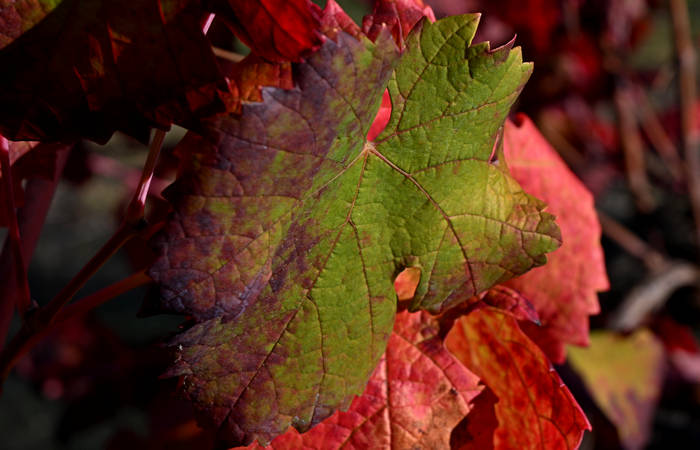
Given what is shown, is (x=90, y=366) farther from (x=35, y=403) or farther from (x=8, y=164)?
(x=35, y=403)

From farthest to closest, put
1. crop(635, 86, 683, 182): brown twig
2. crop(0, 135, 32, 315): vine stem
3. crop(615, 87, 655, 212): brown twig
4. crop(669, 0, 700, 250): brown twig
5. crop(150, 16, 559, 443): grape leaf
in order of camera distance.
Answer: crop(635, 86, 683, 182): brown twig < crop(615, 87, 655, 212): brown twig < crop(669, 0, 700, 250): brown twig < crop(0, 135, 32, 315): vine stem < crop(150, 16, 559, 443): grape leaf

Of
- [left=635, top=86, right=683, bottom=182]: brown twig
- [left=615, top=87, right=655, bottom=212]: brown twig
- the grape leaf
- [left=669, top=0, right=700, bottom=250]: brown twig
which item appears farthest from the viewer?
[left=635, top=86, right=683, bottom=182]: brown twig

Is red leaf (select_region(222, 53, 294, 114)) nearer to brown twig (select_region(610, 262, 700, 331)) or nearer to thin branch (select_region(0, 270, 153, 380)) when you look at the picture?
thin branch (select_region(0, 270, 153, 380))

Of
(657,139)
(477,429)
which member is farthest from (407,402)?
(657,139)

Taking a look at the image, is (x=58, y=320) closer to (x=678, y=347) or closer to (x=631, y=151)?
(x=678, y=347)

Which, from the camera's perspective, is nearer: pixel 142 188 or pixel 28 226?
pixel 142 188

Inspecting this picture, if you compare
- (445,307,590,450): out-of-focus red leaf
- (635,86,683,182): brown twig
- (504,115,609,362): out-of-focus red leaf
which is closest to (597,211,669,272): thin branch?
(635,86,683,182): brown twig
